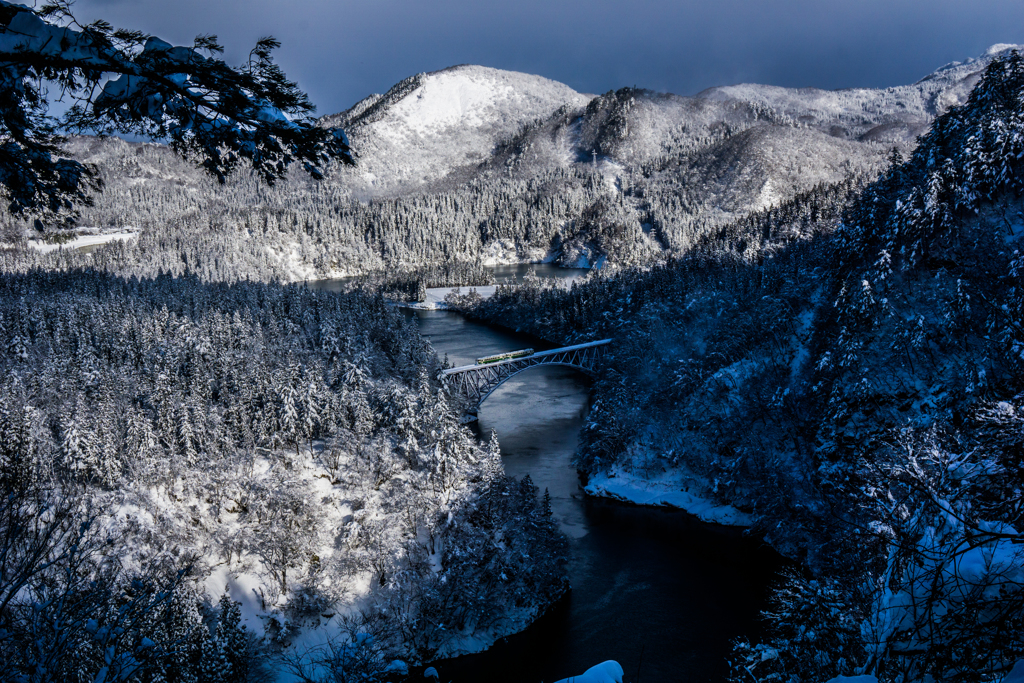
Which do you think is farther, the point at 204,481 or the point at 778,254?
the point at 778,254

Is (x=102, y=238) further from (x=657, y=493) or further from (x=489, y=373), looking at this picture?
(x=657, y=493)

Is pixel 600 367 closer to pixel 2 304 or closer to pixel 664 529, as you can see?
pixel 664 529

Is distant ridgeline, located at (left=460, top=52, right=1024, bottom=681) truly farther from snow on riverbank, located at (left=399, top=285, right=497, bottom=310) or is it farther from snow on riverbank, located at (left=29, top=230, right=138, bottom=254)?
A: snow on riverbank, located at (left=29, top=230, right=138, bottom=254)

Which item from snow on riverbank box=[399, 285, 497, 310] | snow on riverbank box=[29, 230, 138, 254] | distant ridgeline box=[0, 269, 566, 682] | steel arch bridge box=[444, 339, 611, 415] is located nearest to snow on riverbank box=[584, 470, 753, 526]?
distant ridgeline box=[0, 269, 566, 682]

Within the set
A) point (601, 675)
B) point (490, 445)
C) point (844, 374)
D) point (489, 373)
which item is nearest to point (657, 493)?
point (490, 445)

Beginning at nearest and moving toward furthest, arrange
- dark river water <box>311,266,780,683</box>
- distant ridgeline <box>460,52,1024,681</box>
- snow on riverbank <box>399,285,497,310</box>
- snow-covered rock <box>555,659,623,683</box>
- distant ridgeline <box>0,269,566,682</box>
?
snow-covered rock <box>555,659,623,683</box>, distant ridgeline <box>460,52,1024,681</box>, dark river water <box>311,266,780,683</box>, distant ridgeline <box>0,269,566,682</box>, snow on riverbank <box>399,285,497,310</box>

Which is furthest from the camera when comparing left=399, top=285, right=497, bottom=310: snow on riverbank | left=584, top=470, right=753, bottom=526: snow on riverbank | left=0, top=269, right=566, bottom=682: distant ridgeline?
left=399, top=285, right=497, bottom=310: snow on riverbank

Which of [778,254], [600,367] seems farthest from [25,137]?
[778,254]

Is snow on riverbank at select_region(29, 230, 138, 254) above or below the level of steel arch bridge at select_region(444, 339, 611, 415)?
above
